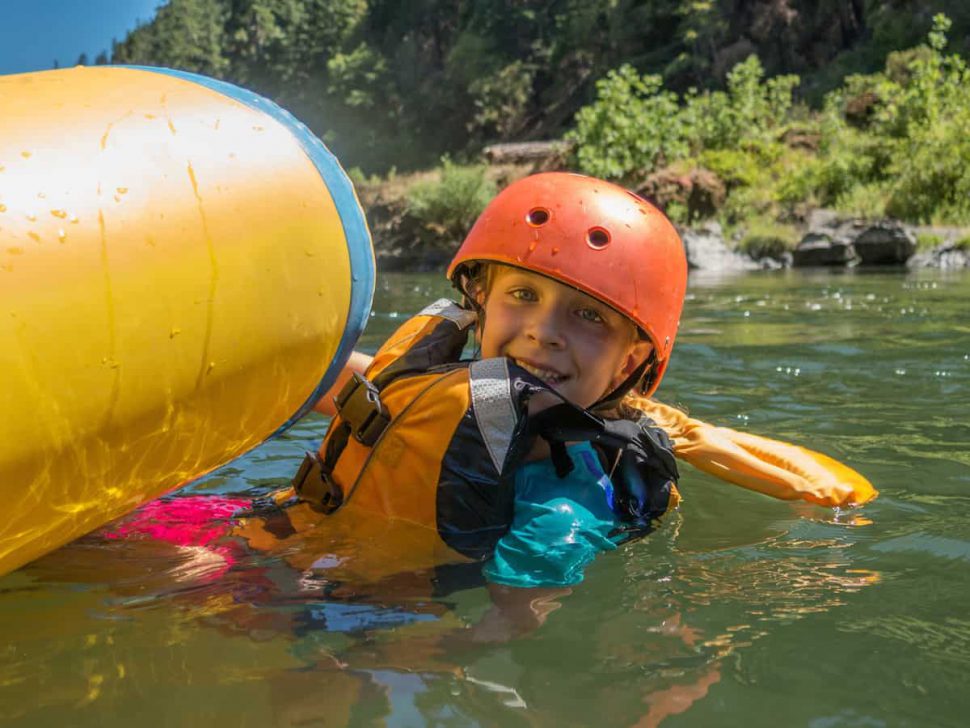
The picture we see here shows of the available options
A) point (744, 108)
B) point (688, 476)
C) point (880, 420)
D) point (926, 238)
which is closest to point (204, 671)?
point (688, 476)

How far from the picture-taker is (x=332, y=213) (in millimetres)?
2297

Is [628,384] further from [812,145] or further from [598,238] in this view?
[812,145]

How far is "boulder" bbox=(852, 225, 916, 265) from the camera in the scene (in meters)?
14.5

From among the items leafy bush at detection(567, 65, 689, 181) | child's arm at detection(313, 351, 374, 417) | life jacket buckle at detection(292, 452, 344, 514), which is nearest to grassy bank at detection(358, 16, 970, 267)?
leafy bush at detection(567, 65, 689, 181)

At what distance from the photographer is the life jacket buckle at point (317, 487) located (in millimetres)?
2766

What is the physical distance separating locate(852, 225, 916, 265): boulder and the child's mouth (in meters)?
13.1

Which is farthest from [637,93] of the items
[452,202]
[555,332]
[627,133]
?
[555,332]

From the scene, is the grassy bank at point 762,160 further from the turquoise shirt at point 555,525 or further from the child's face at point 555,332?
the turquoise shirt at point 555,525

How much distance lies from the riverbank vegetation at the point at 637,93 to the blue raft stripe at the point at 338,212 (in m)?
14.2

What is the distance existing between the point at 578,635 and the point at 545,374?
81cm

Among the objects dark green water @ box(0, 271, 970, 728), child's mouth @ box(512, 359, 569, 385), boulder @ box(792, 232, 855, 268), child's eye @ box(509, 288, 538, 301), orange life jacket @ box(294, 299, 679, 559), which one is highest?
child's eye @ box(509, 288, 538, 301)

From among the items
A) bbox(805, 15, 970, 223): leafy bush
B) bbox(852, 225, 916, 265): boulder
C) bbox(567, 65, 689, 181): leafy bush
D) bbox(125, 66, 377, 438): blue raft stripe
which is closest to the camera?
bbox(125, 66, 377, 438): blue raft stripe

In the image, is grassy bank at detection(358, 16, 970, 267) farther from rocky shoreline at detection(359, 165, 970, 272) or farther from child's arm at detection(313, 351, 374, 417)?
child's arm at detection(313, 351, 374, 417)

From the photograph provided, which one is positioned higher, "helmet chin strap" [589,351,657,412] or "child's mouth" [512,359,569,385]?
"child's mouth" [512,359,569,385]
